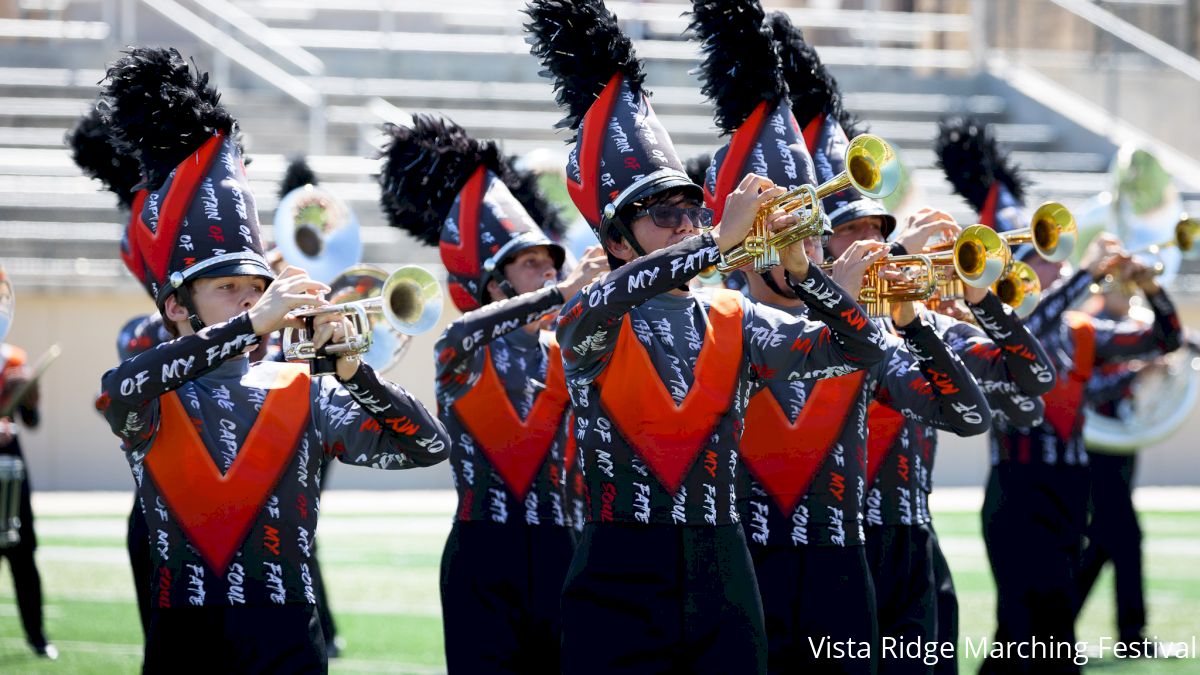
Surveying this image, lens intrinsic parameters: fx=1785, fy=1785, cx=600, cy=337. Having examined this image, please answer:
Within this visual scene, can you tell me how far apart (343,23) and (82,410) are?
7.26 metres

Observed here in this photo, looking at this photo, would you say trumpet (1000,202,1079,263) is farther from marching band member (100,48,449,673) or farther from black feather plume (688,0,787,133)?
marching band member (100,48,449,673)

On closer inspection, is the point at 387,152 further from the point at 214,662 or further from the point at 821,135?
the point at 214,662

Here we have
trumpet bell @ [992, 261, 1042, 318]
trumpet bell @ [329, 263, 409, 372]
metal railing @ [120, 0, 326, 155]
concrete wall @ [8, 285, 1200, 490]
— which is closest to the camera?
trumpet bell @ [992, 261, 1042, 318]

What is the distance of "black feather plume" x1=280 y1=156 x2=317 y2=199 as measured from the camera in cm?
864

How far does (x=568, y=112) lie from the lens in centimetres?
506

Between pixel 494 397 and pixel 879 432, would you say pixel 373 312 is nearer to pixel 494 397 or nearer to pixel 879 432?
pixel 494 397

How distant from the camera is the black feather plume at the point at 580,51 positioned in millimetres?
4957

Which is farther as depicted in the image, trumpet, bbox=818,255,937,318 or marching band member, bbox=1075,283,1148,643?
marching band member, bbox=1075,283,1148,643

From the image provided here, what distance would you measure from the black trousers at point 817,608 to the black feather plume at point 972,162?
3159mm

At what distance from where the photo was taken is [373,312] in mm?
4988

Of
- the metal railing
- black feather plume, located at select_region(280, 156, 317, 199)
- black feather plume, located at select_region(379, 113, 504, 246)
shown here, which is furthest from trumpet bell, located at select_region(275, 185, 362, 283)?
the metal railing

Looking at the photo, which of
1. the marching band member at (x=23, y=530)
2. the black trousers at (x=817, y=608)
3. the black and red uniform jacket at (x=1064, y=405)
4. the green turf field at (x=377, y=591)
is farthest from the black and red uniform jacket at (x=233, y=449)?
the marching band member at (x=23, y=530)

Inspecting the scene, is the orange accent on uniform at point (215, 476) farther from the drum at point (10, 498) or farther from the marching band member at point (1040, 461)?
the drum at point (10, 498)

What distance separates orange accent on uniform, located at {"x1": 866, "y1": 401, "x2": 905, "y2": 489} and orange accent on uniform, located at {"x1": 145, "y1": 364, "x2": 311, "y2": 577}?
202cm
